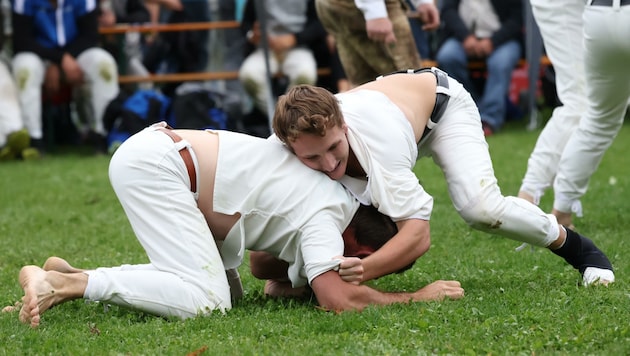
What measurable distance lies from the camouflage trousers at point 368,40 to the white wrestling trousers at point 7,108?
4587 mm

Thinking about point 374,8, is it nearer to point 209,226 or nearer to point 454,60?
point 209,226

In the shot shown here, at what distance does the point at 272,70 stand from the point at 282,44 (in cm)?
30

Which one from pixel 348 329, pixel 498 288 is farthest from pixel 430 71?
pixel 348 329

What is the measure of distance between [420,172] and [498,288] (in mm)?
4113

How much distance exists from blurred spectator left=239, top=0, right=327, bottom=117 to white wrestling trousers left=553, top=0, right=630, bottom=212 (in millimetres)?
5666

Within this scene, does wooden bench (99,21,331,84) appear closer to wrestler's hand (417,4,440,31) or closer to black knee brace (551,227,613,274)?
wrestler's hand (417,4,440,31)

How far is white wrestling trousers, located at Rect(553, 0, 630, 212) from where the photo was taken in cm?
515

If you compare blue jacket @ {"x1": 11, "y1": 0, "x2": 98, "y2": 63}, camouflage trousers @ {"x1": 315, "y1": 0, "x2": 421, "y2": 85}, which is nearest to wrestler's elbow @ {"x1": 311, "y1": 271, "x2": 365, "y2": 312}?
camouflage trousers @ {"x1": 315, "y1": 0, "x2": 421, "y2": 85}

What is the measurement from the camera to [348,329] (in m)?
4.20

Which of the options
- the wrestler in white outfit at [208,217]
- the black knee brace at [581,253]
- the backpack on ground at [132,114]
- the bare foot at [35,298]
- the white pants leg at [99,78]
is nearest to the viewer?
the bare foot at [35,298]

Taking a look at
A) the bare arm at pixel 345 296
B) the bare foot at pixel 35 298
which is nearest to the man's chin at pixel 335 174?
the bare arm at pixel 345 296

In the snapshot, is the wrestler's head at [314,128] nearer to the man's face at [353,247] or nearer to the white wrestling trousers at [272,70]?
the man's face at [353,247]

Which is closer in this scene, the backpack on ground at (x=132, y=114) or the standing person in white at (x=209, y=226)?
the standing person in white at (x=209, y=226)

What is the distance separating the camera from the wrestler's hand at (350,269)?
4.46 meters
